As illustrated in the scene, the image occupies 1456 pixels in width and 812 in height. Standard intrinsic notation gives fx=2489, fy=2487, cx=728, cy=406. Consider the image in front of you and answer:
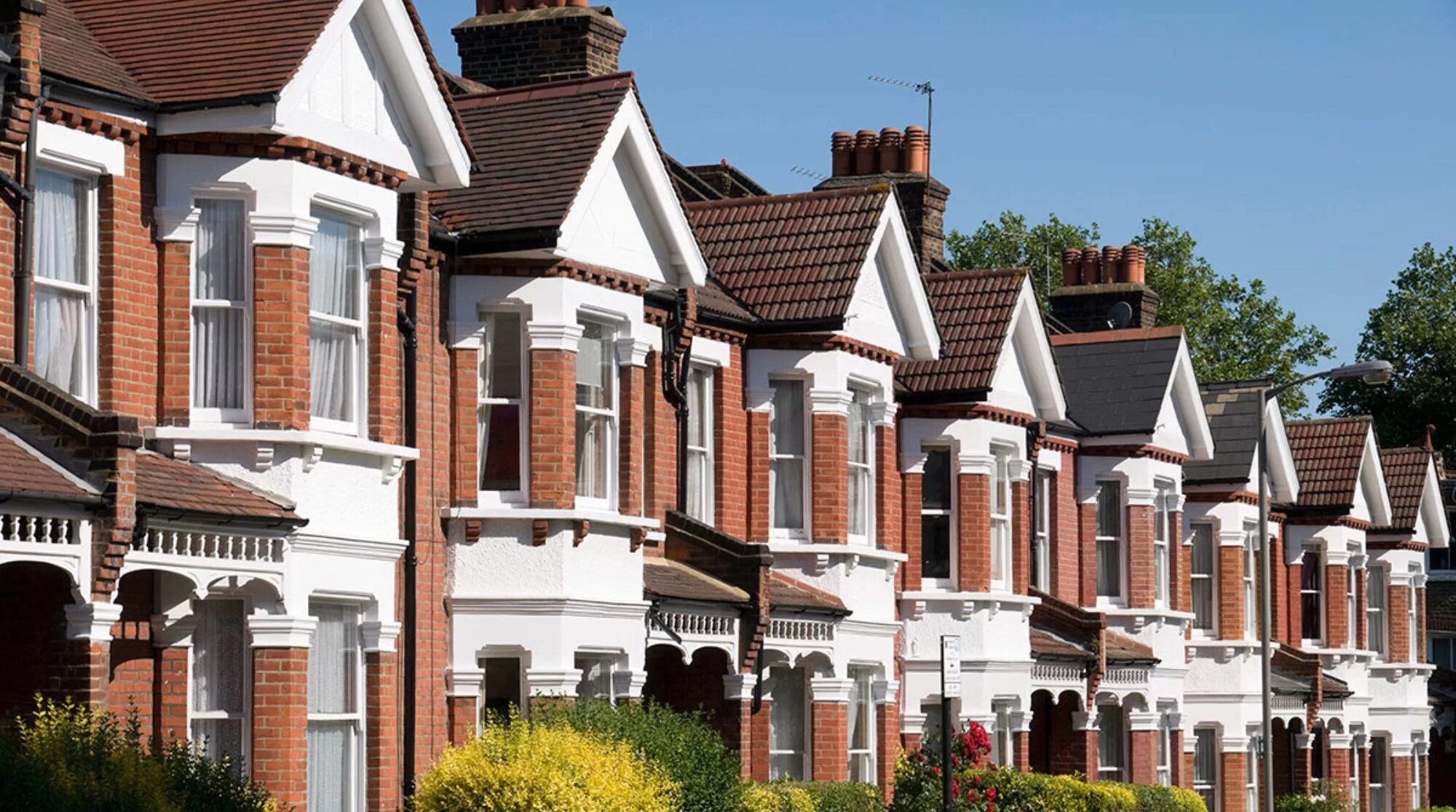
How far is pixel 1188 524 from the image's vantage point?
46719 millimetres

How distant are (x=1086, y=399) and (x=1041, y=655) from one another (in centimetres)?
713

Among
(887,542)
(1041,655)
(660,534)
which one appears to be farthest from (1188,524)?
(660,534)

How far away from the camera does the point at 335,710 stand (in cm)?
2256

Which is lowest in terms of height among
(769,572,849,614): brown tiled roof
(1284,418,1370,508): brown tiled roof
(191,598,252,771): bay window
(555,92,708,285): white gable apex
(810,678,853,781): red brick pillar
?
(810,678,853,781): red brick pillar

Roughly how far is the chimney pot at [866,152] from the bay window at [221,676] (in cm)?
2020

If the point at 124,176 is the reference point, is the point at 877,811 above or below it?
below

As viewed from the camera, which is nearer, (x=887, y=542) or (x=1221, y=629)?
(x=887, y=542)

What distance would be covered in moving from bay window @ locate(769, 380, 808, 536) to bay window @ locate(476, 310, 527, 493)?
665 cm

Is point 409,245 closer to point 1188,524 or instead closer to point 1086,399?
point 1086,399

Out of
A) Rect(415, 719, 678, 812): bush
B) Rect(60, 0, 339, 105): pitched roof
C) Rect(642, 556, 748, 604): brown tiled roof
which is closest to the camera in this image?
Rect(60, 0, 339, 105): pitched roof

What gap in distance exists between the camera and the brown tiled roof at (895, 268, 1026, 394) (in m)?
35.5

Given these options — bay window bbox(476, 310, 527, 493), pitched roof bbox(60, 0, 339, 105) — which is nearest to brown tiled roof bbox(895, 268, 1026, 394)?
bay window bbox(476, 310, 527, 493)

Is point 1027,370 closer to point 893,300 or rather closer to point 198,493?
point 893,300

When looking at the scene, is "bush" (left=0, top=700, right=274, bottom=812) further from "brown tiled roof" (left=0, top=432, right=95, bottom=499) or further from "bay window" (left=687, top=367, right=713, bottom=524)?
"bay window" (left=687, top=367, right=713, bottom=524)
